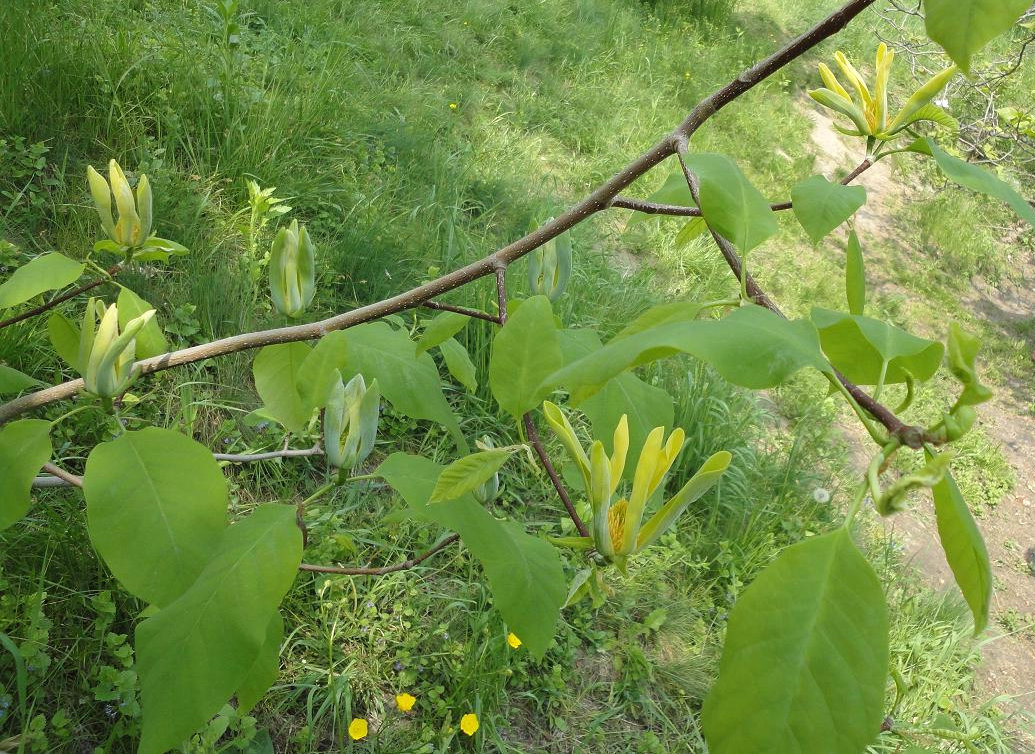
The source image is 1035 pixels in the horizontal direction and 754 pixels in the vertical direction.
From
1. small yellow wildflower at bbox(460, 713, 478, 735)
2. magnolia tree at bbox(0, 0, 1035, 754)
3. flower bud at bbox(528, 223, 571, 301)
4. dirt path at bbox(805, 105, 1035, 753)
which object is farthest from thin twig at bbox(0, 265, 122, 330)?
dirt path at bbox(805, 105, 1035, 753)

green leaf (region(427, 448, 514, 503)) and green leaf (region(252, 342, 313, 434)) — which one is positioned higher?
green leaf (region(427, 448, 514, 503))

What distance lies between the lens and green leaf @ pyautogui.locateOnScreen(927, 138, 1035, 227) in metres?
0.49

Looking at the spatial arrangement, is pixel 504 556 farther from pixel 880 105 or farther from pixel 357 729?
pixel 357 729

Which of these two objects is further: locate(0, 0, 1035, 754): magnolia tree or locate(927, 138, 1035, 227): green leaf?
locate(927, 138, 1035, 227): green leaf

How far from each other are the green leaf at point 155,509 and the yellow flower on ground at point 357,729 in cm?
117

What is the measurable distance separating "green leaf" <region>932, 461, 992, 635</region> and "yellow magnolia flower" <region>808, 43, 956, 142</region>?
1.43 ft

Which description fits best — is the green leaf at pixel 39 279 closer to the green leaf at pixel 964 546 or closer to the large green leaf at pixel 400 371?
the large green leaf at pixel 400 371

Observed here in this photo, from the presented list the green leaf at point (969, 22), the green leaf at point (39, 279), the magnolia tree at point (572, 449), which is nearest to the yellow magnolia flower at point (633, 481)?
the magnolia tree at point (572, 449)

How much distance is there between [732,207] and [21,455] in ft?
1.56

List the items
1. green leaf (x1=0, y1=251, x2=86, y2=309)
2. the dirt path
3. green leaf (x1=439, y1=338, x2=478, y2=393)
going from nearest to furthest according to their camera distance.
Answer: green leaf (x1=0, y1=251, x2=86, y2=309) → green leaf (x1=439, y1=338, x2=478, y2=393) → the dirt path

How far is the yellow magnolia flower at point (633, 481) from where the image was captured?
0.45m

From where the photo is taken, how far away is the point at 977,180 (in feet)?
1.67

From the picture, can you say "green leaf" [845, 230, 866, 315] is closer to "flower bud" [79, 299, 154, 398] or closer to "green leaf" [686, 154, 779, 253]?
"green leaf" [686, 154, 779, 253]

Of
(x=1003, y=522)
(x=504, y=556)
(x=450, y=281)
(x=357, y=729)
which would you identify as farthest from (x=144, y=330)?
(x=1003, y=522)
